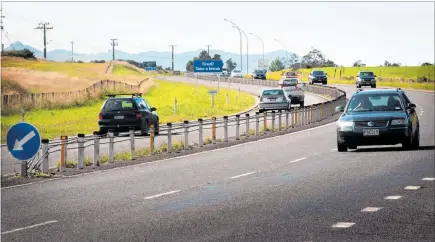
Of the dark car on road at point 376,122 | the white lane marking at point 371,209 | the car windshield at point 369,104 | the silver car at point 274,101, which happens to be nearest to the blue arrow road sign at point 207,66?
the silver car at point 274,101

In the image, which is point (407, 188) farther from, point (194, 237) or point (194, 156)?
point (194, 156)

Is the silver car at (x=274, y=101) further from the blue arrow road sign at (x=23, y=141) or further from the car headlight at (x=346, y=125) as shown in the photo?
the blue arrow road sign at (x=23, y=141)

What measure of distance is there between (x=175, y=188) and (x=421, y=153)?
10032mm

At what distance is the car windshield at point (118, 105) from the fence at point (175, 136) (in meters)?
1.09

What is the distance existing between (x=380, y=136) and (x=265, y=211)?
12228 millimetres

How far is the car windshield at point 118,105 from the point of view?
38.8m

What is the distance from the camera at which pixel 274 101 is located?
6125cm

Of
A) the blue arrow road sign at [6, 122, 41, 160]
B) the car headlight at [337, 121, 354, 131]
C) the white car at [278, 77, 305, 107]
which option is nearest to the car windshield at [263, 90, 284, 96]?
the white car at [278, 77, 305, 107]

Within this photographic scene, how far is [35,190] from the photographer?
18.5 m

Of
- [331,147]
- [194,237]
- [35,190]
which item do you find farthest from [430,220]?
[331,147]

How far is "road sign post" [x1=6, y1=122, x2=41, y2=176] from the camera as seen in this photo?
1892 centimetres

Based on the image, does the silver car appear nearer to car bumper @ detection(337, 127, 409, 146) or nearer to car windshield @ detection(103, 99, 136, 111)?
car windshield @ detection(103, 99, 136, 111)

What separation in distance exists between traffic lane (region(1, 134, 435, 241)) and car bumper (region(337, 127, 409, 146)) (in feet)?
14.2

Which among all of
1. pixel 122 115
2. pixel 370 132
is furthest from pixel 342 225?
pixel 122 115
